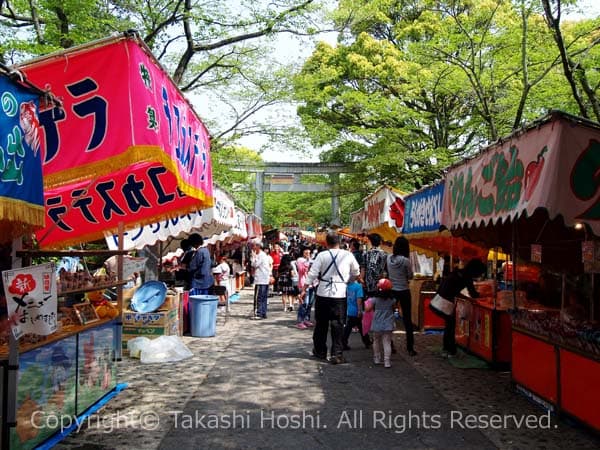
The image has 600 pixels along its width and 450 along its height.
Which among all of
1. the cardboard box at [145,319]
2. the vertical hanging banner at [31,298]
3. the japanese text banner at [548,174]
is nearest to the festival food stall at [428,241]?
the japanese text banner at [548,174]

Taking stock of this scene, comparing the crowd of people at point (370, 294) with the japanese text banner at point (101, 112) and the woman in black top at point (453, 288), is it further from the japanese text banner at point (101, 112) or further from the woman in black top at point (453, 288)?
the japanese text banner at point (101, 112)

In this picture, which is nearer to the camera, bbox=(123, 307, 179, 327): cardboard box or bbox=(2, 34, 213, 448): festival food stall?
bbox=(2, 34, 213, 448): festival food stall

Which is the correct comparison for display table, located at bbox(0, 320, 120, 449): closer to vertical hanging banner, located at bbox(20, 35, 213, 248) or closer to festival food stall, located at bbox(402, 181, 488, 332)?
vertical hanging banner, located at bbox(20, 35, 213, 248)

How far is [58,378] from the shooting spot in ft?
15.6

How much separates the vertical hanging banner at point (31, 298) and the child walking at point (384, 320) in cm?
508

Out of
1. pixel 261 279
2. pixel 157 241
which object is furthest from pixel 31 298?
pixel 261 279

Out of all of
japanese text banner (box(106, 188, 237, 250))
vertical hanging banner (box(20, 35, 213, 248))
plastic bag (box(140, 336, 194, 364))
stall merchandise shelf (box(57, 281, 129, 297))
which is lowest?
plastic bag (box(140, 336, 194, 364))

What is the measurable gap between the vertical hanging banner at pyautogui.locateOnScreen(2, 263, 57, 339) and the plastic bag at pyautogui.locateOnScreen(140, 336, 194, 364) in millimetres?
4116

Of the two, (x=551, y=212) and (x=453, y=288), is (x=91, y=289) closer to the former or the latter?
(x=551, y=212)

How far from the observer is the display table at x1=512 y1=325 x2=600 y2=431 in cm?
488

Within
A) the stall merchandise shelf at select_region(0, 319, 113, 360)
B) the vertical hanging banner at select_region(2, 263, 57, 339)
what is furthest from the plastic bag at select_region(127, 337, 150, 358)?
the vertical hanging banner at select_region(2, 263, 57, 339)

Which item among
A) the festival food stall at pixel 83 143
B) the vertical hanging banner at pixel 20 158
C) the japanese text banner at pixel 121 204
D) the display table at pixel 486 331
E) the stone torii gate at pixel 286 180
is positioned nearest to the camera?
the vertical hanging banner at pixel 20 158

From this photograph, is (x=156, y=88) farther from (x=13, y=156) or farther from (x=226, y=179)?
(x=226, y=179)

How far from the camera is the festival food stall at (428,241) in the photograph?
30.3ft
